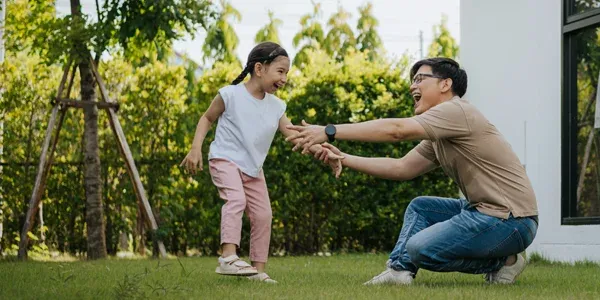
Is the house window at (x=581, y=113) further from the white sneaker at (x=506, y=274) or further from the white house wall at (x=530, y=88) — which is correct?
the white sneaker at (x=506, y=274)

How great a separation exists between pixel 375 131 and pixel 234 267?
1.18m

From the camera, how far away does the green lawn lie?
4.27 meters

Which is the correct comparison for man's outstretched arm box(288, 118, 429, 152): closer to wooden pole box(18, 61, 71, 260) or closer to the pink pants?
the pink pants

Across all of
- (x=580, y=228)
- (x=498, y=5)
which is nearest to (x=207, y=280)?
(x=580, y=228)

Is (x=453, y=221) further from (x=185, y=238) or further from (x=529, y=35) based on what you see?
(x=185, y=238)

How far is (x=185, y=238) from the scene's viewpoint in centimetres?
1076

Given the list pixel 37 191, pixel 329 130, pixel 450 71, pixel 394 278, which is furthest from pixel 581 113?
pixel 37 191

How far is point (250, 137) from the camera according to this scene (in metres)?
5.67

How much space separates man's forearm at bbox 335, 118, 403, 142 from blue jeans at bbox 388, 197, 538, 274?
62cm

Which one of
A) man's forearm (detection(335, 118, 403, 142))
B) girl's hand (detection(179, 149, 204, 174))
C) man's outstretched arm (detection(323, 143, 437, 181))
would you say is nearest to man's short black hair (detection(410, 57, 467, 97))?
man's outstretched arm (detection(323, 143, 437, 181))

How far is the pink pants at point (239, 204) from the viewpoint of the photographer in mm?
5473

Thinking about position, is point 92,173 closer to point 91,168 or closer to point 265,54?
point 91,168

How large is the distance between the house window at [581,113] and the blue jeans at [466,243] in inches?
111

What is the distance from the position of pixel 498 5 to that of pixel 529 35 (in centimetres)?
75
